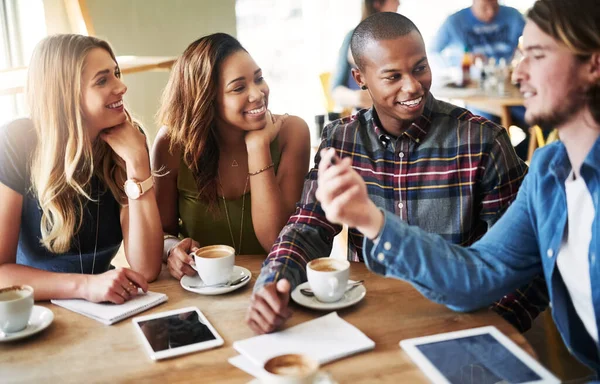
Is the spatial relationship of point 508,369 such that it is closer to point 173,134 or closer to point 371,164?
point 371,164

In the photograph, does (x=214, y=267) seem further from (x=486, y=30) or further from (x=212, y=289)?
(x=486, y=30)

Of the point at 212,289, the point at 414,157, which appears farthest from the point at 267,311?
the point at 414,157

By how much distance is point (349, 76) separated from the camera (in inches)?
152

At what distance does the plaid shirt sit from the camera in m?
1.63

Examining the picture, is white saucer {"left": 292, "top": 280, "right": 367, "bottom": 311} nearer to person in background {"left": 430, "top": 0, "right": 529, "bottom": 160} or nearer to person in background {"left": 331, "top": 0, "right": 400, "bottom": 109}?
person in background {"left": 331, "top": 0, "right": 400, "bottom": 109}

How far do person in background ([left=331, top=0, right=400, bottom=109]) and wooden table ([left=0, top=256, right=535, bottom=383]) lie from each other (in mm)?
2408

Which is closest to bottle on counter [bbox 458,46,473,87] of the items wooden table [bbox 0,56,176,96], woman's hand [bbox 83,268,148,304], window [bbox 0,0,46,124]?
wooden table [bbox 0,56,176,96]

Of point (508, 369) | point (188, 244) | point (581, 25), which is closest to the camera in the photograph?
point (508, 369)

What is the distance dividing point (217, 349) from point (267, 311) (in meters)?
0.12

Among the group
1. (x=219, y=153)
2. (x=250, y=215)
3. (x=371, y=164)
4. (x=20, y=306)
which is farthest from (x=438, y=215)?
(x=20, y=306)

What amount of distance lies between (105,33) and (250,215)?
7.56 ft

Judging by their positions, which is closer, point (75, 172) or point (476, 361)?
point (476, 361)

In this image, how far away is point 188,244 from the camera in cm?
164

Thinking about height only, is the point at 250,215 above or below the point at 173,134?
below
